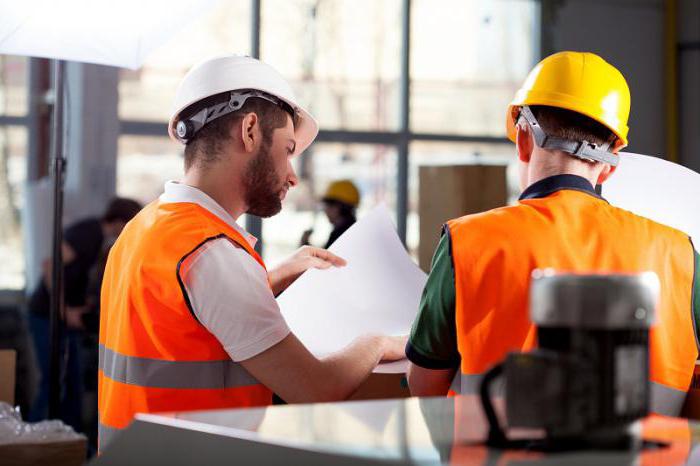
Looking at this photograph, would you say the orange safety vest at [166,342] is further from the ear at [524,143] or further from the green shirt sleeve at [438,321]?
the ear at [524,143]

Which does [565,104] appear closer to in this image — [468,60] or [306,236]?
[306,236]

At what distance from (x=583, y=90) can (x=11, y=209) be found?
17.6ft

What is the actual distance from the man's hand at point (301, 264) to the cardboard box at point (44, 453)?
69 cm

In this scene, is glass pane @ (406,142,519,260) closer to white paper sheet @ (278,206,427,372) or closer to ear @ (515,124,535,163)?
white paper sheet @ (278,206,427,372)

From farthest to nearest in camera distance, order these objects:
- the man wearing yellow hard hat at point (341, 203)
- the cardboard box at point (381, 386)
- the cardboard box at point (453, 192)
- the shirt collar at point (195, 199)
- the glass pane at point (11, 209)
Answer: the man wearing yellow hard hat at point (341, 203)
the glass pane at point (11, 209)
the cardboard box at point (453, 192)
the cardboard box at point (381, 386)
the shirt collar at point (195, 199)

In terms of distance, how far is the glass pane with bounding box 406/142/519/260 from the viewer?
8141 mm

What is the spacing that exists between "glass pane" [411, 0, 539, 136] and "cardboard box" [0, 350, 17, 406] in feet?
18.7

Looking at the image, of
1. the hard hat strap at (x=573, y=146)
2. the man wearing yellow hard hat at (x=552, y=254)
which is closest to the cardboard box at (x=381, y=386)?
the man wearing yellow hard hat at (x=552, y=254)

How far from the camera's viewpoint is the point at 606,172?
1.88m

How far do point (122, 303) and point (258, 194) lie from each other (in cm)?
39

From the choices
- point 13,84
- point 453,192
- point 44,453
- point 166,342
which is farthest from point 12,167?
point 166,342

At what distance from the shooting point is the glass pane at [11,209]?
6.44 m

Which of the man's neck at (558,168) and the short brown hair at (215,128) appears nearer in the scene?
the man's neck at (558,168)

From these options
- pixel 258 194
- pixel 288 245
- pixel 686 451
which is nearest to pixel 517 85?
pixel 288 245
